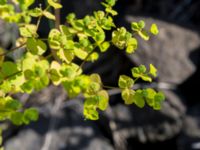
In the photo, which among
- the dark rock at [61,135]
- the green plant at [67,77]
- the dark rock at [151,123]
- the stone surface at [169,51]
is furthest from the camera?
the stone surface at [169,51]

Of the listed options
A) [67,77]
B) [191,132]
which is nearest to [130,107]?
[191,132]

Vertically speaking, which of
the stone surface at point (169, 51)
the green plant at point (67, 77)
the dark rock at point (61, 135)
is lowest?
the dark rock at point (61, 135)

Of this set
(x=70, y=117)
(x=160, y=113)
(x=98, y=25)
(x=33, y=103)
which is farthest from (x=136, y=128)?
(x=98, y=25)

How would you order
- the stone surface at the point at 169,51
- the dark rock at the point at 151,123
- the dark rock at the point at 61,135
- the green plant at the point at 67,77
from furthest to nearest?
the stone surface at the point at 169,51
the dark rock at the point at 151,123
the dark rock at the point at 61,135
the green plant at the point at 67,77

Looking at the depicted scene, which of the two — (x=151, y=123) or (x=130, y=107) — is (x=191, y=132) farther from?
(x=130, y=107)

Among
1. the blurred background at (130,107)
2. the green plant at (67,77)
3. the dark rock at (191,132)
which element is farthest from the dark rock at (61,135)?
the green plant at (67,77)

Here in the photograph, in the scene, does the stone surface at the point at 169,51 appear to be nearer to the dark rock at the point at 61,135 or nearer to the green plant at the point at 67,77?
the dark rock at the point at 61,135

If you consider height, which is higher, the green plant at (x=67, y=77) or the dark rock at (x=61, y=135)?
the green plant at (x=67, y=77)

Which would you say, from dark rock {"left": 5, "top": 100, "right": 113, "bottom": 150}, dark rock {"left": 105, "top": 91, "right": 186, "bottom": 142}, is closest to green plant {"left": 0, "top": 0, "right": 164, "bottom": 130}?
dark rock {"left": 5, "top": 100, "right": 113, "bottom": 150}

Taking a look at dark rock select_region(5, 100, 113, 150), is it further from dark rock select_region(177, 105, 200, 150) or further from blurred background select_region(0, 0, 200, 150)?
dark rock select_region(177, 105, 200, 150)

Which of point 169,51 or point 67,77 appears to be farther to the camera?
point 169,51
